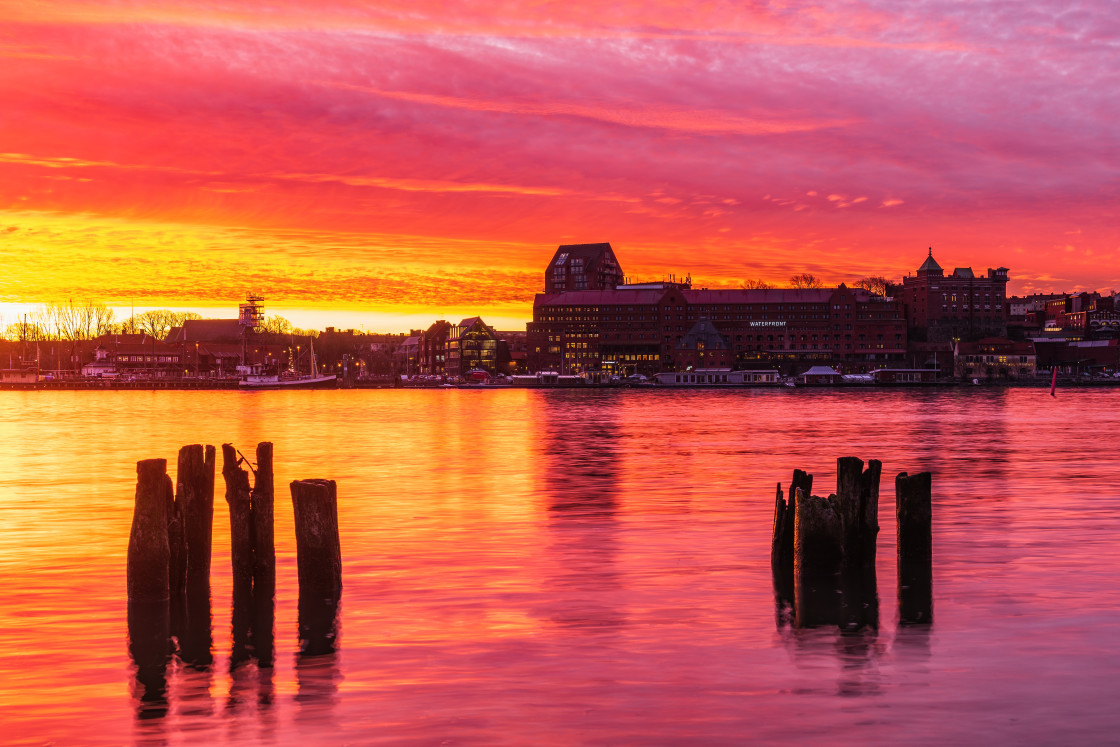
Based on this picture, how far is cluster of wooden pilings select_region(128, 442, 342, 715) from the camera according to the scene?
51.1 feet

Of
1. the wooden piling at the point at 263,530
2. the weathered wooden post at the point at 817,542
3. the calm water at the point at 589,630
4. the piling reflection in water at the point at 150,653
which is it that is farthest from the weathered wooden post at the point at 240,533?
the weathered wooden post at the point at 817,542

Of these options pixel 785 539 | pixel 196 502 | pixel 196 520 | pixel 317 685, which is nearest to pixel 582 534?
pixel 785 539

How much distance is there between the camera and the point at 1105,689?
12.8m

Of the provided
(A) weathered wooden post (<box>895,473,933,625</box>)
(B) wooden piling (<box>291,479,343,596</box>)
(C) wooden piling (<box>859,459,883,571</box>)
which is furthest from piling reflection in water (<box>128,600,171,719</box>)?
(A) weathered wooden post (<box>895,473,933,625</box>)

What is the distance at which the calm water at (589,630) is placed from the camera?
38.7 feet

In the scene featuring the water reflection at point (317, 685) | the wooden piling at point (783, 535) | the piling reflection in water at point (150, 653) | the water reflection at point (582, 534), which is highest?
the wooden piling at point (783, 535)

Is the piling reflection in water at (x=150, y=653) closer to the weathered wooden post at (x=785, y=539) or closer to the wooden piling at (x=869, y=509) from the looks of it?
the weathered wooden post at (x=785, y=539)

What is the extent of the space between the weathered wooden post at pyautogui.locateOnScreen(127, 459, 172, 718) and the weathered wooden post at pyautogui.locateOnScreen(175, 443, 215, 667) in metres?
0.50

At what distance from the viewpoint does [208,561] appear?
59.7 feet

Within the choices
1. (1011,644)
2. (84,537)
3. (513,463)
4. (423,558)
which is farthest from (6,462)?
(1011,644)

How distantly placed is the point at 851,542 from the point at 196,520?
1198cm

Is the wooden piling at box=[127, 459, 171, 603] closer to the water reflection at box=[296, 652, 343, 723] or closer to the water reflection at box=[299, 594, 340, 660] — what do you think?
the water reflection at box=[299, 594, 340, 660]

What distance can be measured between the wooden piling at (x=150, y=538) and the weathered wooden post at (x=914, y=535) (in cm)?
1288

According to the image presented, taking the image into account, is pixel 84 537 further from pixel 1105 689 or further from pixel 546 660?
pixel 1105 689
